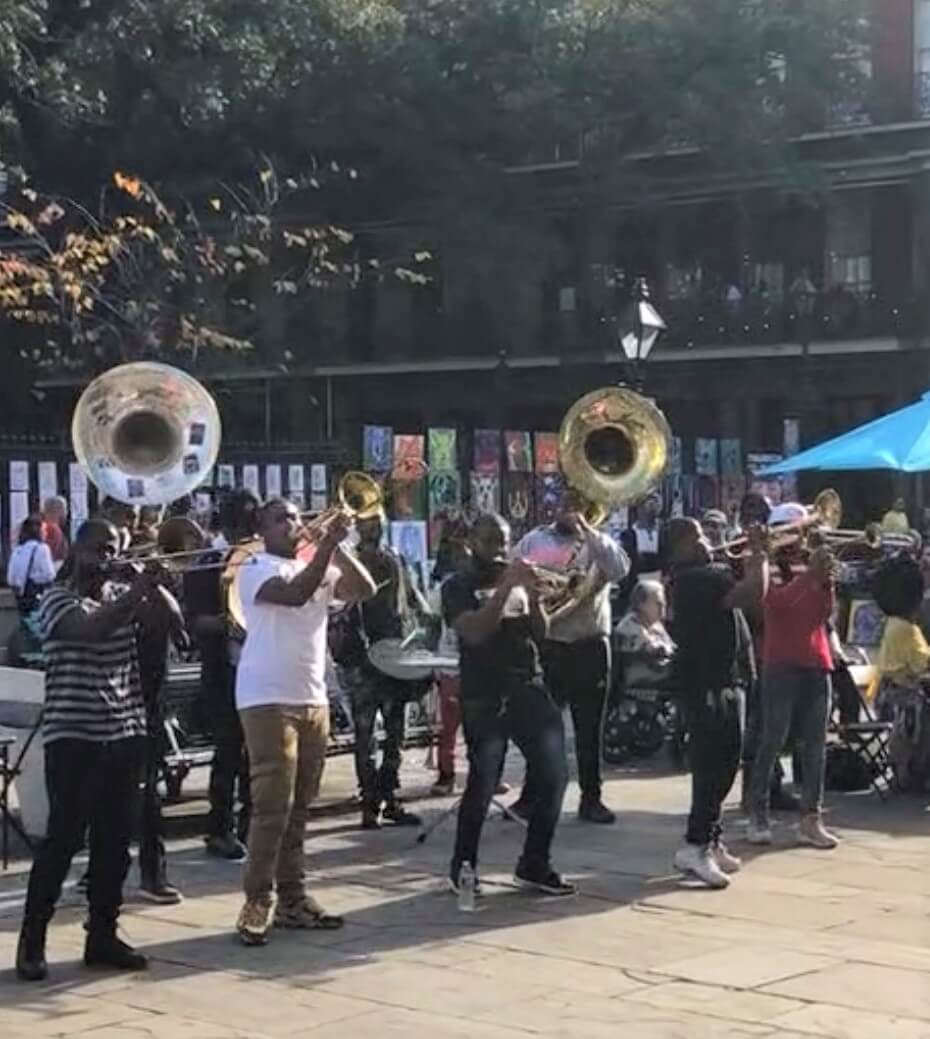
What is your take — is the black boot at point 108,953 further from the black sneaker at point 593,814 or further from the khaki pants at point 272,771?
the black sneaker at point 593,814

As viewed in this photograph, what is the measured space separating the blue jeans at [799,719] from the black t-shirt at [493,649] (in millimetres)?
1781

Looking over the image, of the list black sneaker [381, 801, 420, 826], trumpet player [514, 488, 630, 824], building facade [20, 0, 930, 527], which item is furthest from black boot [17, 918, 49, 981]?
building facade [20, 0, 930, 527]

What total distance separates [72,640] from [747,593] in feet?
10.5

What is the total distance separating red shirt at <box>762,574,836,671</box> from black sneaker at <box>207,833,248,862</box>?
8.99ft

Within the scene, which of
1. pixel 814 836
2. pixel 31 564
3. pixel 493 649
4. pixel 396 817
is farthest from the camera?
pixel 31 564

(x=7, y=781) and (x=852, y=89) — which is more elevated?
(x=852, y=89)

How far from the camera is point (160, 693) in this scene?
28.7ft

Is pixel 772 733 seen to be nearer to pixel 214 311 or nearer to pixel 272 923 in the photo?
pixel 272 923

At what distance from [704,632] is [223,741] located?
236cm

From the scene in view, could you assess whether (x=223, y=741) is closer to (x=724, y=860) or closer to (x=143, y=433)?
(x=143, y=433)

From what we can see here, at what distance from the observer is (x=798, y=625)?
994cm

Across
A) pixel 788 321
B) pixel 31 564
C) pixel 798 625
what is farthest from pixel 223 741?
pixel 788 321

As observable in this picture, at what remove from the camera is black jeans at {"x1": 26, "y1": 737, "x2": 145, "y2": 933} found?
733cm

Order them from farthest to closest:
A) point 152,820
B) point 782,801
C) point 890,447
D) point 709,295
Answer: point 709,295
point 890,447
point 782,801
point 152,820
